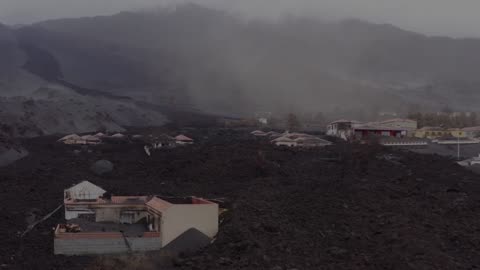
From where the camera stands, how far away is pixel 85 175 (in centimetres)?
2830

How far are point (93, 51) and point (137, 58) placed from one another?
10391mm

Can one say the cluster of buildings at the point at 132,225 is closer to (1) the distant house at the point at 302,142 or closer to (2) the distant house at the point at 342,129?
(1) the distant house at the point at 302,142

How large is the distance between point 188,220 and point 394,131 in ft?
112

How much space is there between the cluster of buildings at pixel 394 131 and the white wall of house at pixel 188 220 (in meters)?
28.6

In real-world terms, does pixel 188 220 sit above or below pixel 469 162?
below

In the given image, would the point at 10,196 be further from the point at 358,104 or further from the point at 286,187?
the point at 358,104

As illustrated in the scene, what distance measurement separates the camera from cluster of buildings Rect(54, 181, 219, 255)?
1472cm

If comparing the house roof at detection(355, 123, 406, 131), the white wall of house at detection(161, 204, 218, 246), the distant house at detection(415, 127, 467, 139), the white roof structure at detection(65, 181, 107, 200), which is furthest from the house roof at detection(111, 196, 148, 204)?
the distant house at detection(415, 127, 467, 139)

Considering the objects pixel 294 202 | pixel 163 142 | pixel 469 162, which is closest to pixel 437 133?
pixel 469 162

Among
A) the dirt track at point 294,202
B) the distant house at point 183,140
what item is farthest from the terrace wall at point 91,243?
the distant house at point 183,140

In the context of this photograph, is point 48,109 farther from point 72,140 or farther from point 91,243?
point 91,243

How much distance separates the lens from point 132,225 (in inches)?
672

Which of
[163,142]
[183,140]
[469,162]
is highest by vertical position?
[183,140]

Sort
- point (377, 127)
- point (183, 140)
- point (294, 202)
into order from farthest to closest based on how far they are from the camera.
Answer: point (377, 127) < point (183, 140) < point (294, 202)
